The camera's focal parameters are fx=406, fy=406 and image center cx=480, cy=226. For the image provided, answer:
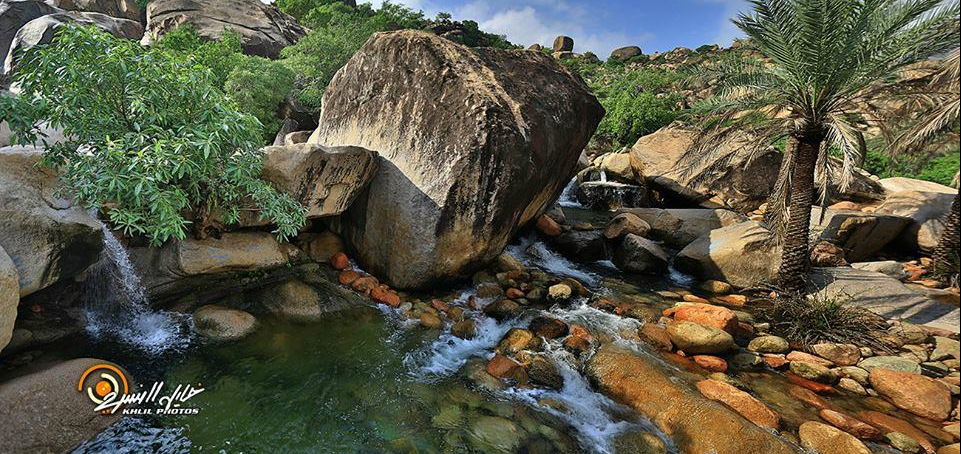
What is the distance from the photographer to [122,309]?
617 centimetres

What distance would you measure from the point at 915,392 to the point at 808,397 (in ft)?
4.58

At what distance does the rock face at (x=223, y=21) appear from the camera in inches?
1216

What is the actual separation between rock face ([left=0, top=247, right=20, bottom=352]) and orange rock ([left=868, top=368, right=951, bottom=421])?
35.6 feet

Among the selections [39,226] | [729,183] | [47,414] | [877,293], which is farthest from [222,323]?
[729,183]

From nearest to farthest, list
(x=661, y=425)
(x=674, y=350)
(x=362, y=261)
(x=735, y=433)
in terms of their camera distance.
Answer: (x=735, y=433), (x=661, y=425), (x=674, y=350), (x=362, y=261)

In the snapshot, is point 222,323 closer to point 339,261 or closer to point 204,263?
point 204,263

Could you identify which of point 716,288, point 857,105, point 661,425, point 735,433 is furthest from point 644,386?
point 857,105

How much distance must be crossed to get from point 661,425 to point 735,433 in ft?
2.61

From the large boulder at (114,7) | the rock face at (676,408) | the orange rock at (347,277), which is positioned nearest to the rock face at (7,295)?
the orange rock at (347,277)

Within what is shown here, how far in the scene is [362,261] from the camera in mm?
8711

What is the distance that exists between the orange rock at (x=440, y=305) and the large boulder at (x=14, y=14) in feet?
138

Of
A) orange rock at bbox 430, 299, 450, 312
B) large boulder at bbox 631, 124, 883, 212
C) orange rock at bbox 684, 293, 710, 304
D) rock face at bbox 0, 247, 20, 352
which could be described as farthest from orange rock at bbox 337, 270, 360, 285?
large boulder at bbox 631, 124, 883, 212

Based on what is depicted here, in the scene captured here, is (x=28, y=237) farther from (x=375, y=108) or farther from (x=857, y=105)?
(x=857, y=105)

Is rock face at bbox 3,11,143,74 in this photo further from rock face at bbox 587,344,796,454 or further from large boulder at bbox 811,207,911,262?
large boulder at bbox 811,207,911,262
